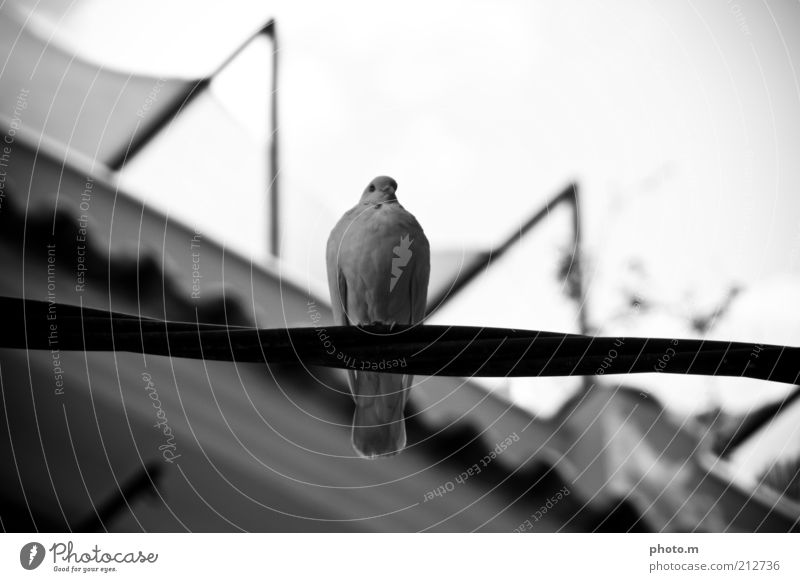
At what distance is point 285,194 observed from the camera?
125cm

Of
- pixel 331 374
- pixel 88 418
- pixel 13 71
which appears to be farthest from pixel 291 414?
pixel 13 71

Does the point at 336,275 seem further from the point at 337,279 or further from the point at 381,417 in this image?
the point at 381,417

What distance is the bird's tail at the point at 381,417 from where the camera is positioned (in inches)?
44.1

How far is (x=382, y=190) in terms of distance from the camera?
112cm

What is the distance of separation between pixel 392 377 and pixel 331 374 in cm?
23

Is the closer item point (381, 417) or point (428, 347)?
point (428, 347)

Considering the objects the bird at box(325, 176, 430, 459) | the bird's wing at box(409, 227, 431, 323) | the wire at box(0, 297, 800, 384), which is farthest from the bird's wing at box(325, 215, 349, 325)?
the wire at box(0, 297, 800, 384)

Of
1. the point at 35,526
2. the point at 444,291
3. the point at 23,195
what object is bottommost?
the point at 35,526

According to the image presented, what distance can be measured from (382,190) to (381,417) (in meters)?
0.33

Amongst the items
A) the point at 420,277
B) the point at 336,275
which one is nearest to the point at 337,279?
the point at 336,275

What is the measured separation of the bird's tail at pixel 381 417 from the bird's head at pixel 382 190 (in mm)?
258

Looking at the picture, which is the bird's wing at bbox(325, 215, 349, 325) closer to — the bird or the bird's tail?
the bird

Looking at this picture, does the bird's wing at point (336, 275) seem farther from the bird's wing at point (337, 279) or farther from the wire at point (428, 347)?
the wire at point (428, 347)

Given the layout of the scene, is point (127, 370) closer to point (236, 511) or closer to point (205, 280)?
point (205, 280)
